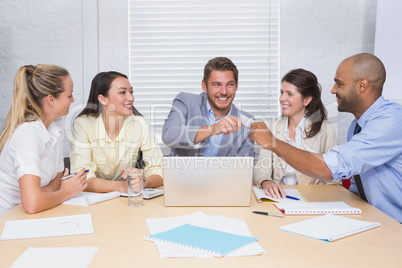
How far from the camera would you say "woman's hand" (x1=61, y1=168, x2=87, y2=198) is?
5.55 ft

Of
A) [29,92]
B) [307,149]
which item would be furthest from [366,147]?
[29,92]

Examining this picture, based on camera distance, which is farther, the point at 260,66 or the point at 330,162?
the point at 260,66

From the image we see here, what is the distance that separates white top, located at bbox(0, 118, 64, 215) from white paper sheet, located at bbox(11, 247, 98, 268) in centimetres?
57

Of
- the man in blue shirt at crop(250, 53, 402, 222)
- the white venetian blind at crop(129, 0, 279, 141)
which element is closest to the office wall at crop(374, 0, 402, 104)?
the white venetian blind at crop(129, 0, 279, 141)

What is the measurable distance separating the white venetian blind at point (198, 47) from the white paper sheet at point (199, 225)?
2058 millimetres

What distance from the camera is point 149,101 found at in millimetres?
3377

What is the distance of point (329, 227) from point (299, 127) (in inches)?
53.2

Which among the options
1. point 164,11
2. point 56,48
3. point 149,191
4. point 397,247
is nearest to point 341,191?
point 397,247

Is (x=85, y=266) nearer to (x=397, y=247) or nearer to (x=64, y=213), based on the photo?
(x=64, y=213)

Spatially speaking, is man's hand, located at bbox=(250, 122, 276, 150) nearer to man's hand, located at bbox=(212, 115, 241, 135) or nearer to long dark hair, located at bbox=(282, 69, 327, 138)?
man's hand, located at bbox=(212, 115, 241, 135)

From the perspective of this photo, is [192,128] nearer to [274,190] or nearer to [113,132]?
[113,132]

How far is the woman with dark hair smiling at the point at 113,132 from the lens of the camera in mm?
2307

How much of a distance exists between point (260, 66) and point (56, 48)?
185cm

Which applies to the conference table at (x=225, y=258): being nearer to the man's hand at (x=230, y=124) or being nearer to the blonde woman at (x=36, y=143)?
the blonde woman at (x=36, y=143)
